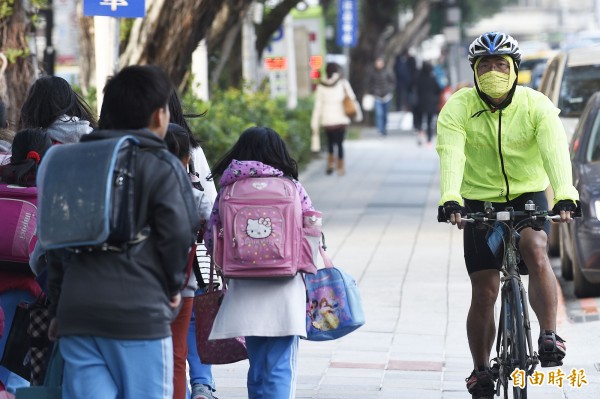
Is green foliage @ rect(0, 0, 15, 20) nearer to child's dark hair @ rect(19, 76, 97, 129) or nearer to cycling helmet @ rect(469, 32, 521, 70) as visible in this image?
child's dark hair @ rect(19, 76, 97, 129)

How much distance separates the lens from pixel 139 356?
15.2 feet

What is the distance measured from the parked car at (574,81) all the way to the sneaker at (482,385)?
7.78m

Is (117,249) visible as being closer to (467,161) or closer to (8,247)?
(8,247)

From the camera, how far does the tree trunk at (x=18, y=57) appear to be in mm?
11578

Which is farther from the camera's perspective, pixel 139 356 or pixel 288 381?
pixel 288 381

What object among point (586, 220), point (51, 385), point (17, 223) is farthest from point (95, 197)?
point (586, 220)

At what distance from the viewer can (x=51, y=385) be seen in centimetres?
508

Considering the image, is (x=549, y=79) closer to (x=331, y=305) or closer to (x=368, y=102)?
(x=331, y=305)

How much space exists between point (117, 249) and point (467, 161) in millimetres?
2547

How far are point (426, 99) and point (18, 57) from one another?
2005 centimetres

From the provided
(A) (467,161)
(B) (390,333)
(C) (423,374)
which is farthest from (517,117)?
(B) (390,333)

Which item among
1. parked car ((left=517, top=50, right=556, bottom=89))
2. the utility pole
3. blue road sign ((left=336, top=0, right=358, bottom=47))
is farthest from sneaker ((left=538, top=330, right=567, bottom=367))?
blue road sign ((left=336, top=0, right=358, bottom=47))

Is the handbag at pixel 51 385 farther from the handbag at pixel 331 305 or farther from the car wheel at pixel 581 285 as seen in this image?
the car wheel at pixel 581 285

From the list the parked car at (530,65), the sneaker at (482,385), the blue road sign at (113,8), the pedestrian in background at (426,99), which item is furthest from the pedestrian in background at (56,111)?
the pedestrian in background at (426,99)
